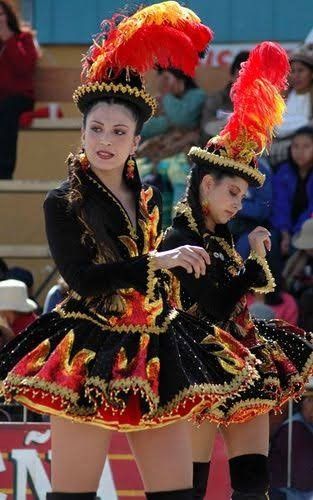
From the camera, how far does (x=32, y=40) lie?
9.25 metres

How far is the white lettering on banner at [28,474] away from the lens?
6.11 m

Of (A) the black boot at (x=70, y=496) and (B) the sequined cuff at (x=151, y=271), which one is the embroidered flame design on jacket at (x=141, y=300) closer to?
(B) the sequined cuff at (x=151, y=271)

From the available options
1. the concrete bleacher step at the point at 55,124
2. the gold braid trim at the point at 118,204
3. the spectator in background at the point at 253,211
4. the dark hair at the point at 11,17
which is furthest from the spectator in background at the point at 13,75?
the gold braid trim at the point at 118,204

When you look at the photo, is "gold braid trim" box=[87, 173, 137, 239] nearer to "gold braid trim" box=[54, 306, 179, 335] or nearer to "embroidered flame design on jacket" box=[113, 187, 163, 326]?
"embroidered flame design on jacket" box=[113, 187, 163, 326]

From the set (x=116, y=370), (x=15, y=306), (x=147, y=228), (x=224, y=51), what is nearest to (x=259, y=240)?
(x=147, y=228)

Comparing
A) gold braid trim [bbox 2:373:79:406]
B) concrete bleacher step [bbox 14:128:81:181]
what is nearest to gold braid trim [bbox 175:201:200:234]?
gold braid trim [bbox 2:373:79:406]

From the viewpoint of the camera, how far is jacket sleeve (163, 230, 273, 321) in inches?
192

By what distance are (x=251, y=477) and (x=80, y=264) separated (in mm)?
1229

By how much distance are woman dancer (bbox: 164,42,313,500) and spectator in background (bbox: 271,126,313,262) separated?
3134 mm

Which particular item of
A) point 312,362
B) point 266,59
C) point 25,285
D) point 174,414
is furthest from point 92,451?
point 25,285

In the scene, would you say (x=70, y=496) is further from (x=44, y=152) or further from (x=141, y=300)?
(x=44, y=152)

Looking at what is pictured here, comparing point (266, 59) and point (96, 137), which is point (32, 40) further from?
point (96, 137)

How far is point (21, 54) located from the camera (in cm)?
923

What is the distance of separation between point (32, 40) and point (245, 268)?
471 centimetres
